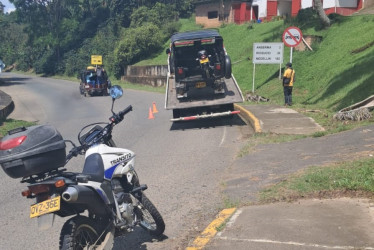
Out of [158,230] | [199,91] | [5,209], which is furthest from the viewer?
[199,91]

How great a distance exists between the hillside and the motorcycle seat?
34.6ft

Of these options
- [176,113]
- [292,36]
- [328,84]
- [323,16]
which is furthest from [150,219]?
[323,16]

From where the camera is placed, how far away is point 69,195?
13.0 feet

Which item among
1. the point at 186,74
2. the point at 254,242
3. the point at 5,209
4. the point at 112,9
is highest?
the point at 112,9

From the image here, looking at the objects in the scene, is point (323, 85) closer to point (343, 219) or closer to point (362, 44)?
point (362, 44)

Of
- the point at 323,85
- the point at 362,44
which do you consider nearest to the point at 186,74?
the point at 323,85

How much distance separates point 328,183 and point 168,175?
3.24 meters

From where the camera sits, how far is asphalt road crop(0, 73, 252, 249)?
5.65 m

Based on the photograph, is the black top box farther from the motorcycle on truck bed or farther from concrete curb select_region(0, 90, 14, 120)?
concrete curb select_region(0, 90, 14, 120)

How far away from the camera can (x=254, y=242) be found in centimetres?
473

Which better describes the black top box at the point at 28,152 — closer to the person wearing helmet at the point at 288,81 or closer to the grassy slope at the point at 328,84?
the grassy slope at the point at 328,84

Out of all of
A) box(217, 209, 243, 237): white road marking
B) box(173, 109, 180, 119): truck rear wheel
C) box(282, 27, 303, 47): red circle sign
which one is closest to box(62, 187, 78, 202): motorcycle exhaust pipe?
box(217, 209, 243, 237): white road marking

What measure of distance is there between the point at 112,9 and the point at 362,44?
48126 millimetres

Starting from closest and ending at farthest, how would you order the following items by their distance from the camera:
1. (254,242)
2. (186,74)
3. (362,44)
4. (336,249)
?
(336,249) < (254,242) < (186,74) < (362,44)
